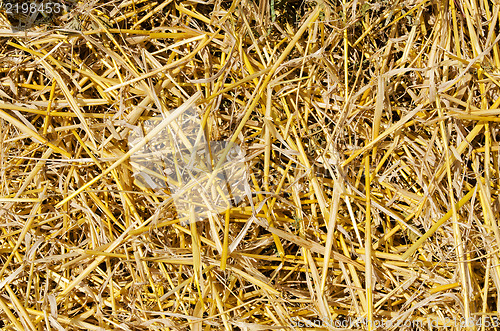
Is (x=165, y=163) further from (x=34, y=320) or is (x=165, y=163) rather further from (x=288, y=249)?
(x=34, y=320)

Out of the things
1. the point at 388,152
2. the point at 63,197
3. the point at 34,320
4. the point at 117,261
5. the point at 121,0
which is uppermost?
the point at 121,0

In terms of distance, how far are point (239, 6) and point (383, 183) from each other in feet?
1.73

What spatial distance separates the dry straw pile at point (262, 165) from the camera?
0.81 meters

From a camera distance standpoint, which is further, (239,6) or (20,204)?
(20,204)

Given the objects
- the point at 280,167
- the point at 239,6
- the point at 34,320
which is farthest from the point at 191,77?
the point at 34,320

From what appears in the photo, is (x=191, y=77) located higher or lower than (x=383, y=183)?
higher

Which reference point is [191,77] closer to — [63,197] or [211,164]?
[211,164]

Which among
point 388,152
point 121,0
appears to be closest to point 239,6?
point 121,0

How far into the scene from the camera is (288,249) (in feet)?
2.98

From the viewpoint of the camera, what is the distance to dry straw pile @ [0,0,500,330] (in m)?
0.81

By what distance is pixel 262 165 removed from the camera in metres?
0.89

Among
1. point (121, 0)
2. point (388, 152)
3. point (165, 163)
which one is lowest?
point (165, 163)

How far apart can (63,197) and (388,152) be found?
2.61 ft

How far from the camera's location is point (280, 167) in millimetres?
881
